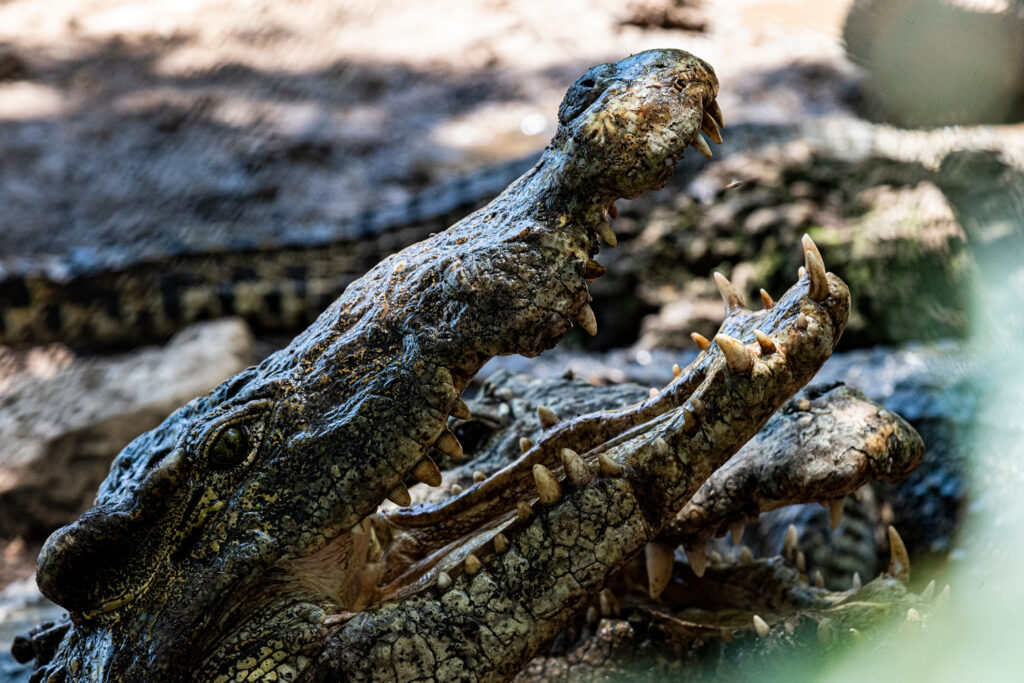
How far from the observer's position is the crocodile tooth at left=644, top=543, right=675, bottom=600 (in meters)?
2.67

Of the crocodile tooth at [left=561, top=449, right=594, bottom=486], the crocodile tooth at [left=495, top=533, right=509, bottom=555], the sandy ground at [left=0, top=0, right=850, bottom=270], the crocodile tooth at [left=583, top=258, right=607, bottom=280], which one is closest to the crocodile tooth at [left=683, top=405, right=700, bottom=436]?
the crocodile tooth at [left=561, top=449, right=594, bottom=486]

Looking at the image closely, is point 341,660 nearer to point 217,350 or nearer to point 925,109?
point 217,350

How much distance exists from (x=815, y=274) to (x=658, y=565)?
100 centimetres

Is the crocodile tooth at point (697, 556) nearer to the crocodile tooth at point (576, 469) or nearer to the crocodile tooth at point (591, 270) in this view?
the crocodile tooth at point (576, 469)

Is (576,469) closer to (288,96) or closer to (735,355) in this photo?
(735,355)

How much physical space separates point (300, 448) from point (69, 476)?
3590 mm

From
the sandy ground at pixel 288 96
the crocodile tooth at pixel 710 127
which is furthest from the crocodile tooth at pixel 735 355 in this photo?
the sandy ground at pixel 288 96

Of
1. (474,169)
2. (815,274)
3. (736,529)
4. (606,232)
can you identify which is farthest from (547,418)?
(474,169)

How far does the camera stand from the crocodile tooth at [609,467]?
2238mm

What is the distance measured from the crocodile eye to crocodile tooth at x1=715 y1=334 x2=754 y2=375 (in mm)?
1184

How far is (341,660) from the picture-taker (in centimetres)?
223

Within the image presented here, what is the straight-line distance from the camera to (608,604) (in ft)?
9.24

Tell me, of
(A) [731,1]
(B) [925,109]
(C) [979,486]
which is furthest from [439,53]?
(C) [979,486]

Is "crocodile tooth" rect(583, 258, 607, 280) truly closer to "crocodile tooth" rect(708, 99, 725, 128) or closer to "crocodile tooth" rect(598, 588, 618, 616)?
"crocodile tooth" rect(708, 99, 725, 128)
